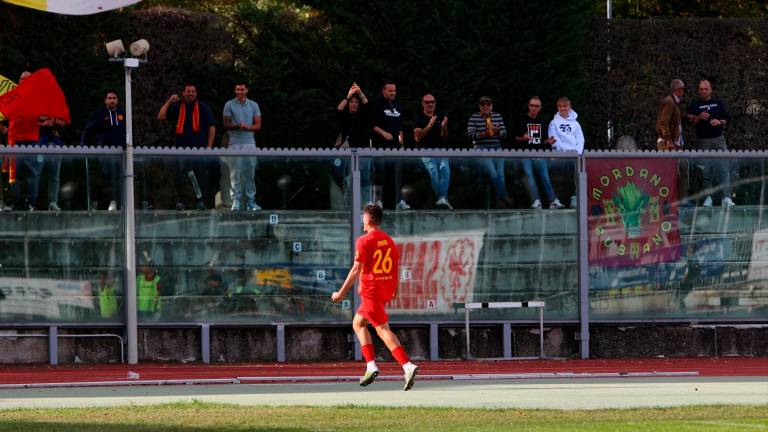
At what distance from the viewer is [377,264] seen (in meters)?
17.6

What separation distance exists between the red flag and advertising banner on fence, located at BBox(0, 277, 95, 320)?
2.35 metres

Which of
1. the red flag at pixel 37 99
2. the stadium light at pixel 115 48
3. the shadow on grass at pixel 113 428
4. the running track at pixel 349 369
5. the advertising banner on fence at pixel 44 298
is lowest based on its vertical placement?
the running track at pixel 349 369

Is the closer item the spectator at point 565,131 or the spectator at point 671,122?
the spectator at point 565,131

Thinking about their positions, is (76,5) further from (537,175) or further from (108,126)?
(537,175)

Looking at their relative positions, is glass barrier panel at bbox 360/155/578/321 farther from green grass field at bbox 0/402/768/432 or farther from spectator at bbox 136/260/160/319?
green grass field at bbox 0/402/768/432

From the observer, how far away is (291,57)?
96.3ft

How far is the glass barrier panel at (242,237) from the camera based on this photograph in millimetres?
22781

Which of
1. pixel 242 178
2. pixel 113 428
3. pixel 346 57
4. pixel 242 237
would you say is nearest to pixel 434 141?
pixel 242 178

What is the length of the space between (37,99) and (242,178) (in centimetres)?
295

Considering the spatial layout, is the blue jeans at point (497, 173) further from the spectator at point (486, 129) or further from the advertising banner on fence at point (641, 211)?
the advertising banner on fence at point (641, 211)

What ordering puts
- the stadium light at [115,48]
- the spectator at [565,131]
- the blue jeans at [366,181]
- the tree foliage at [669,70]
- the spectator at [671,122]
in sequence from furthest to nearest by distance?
the tree foliage at [669,70]
the spectator at [671,122]
the spectator at [565,131]
the blue jeans at [366,181]
the stadium light at [115,48]

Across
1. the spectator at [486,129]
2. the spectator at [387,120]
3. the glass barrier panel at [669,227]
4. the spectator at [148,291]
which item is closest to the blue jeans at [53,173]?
the spectator at [148,291]

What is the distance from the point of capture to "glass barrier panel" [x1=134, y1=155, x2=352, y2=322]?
22.8 metres

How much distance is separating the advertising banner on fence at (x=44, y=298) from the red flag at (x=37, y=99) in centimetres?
235
